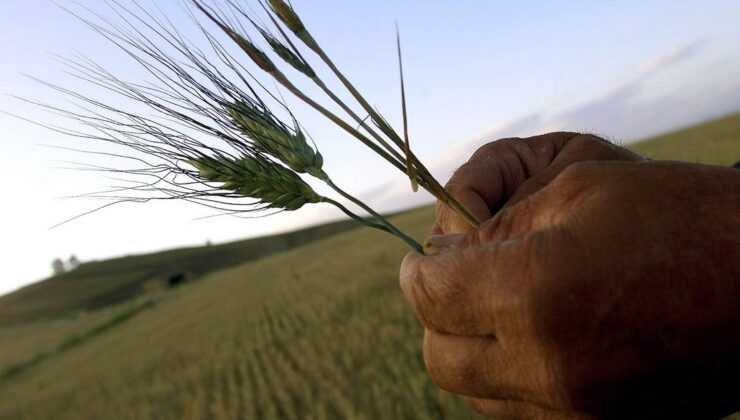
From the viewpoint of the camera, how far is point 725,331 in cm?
85

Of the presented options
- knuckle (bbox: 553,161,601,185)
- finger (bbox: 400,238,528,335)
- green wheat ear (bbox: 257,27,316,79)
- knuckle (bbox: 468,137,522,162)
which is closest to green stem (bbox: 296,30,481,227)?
green wheat ear (bbox: 257,27,316,79)

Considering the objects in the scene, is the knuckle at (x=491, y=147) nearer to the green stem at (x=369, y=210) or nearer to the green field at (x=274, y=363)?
the green stem at (x=369, y=210)

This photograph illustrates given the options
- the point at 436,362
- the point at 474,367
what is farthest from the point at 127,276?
the point at 474,367

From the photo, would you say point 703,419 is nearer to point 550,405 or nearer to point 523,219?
point 550,405

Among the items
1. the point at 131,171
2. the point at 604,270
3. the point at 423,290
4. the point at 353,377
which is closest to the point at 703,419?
the point at 604,270

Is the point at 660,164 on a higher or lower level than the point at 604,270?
higher

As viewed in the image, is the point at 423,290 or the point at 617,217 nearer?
the point at 617,217

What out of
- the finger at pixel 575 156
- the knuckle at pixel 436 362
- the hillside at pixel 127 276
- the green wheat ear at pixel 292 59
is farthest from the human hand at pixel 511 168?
the hillside at pixel 127 276

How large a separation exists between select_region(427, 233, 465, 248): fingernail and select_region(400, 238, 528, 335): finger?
5cm

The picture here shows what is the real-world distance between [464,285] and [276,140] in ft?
1.60

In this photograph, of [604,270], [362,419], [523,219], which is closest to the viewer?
[604,270]

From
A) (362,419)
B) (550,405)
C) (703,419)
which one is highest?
(550,405)

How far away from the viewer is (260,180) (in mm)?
1173

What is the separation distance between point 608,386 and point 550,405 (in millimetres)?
104
